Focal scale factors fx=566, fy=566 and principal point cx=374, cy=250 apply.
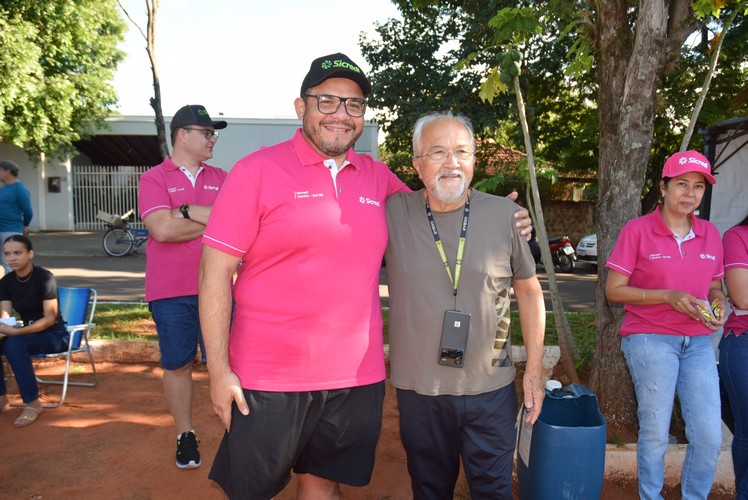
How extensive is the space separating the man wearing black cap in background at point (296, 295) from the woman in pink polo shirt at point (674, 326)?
1.58 meters

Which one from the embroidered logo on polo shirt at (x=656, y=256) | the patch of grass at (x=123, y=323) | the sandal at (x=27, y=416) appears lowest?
the sandal at (x=27, y=416)

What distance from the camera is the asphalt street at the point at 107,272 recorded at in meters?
10.3

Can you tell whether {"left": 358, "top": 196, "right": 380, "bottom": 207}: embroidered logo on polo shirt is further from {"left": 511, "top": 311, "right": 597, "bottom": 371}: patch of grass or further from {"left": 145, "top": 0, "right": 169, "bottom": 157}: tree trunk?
{"left": 145, "top": 0, "right": 169, "bottom": 157}: tree trunk

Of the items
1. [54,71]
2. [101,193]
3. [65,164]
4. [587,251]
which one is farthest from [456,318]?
[65,164]

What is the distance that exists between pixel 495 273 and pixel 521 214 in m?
0.31

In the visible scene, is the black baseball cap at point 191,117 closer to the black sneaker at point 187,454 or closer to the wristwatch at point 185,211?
the wristwatch at point 185,211

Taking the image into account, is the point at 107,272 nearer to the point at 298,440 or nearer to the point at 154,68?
the point at 154,68

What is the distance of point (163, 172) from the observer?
3.58 meters

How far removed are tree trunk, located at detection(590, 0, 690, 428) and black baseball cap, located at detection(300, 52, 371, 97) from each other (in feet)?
7.99

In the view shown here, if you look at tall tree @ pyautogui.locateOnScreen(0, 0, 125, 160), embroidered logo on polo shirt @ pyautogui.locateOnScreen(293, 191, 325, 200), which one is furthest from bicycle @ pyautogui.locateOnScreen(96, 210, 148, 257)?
embroidered logo on polo shirt @ pyautogui.locateOnScreen(293, 191, 325, 200)

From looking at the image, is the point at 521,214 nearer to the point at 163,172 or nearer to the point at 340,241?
the point at 340,241

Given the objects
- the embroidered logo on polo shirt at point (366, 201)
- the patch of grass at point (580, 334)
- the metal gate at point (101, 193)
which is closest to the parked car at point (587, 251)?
the patch of grass at point (580, 334)

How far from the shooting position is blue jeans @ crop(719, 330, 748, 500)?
3111 millimetres

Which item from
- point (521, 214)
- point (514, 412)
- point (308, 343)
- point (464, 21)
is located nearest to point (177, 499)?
point (308, 343)
